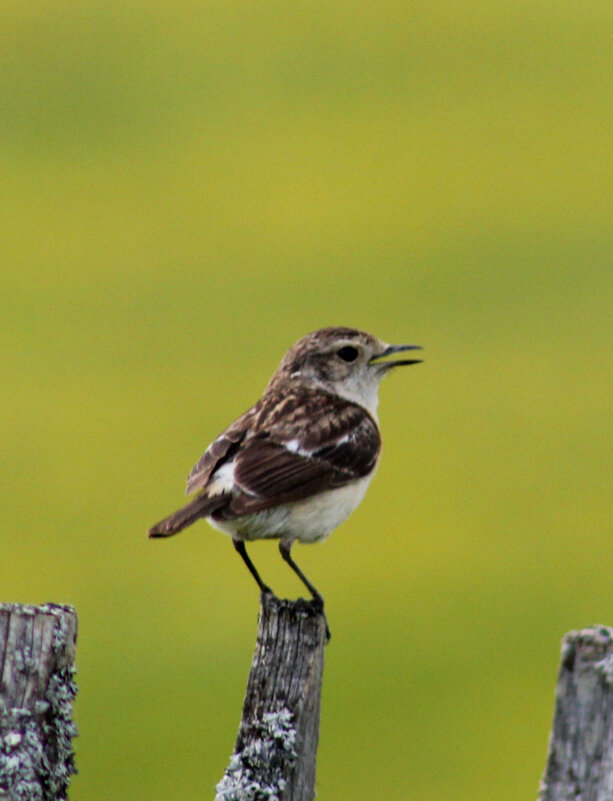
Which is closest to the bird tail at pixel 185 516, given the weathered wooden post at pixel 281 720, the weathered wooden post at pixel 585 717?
the weathered wooden post at pixel 281 720

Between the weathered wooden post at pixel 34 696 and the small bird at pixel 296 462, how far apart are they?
1628mm

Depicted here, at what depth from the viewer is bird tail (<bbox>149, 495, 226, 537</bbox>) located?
20.9 feet

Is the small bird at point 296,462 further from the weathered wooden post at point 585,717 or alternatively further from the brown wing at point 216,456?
the weathered wooden post at point 585,717

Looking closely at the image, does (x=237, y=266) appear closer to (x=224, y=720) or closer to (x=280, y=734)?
(x=224, y=720)

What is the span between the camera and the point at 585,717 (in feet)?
14.5

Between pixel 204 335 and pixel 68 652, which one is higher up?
pixel 204 335

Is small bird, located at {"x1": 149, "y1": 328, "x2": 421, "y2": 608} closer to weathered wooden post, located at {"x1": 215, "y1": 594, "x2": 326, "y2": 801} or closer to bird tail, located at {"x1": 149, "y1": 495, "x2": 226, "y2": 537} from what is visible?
bird tail, located at {"x1": 149, "y1": 495, "x2": 226, "y2": 537}

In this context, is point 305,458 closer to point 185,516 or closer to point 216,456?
point 216,456

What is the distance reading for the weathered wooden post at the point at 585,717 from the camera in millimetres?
4414

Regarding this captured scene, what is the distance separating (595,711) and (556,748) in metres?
0.15

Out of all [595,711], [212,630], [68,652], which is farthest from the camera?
[212,630]

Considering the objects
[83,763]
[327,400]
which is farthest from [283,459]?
[83,763]

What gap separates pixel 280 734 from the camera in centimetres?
505

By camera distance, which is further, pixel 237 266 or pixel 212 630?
pixel 237 266
